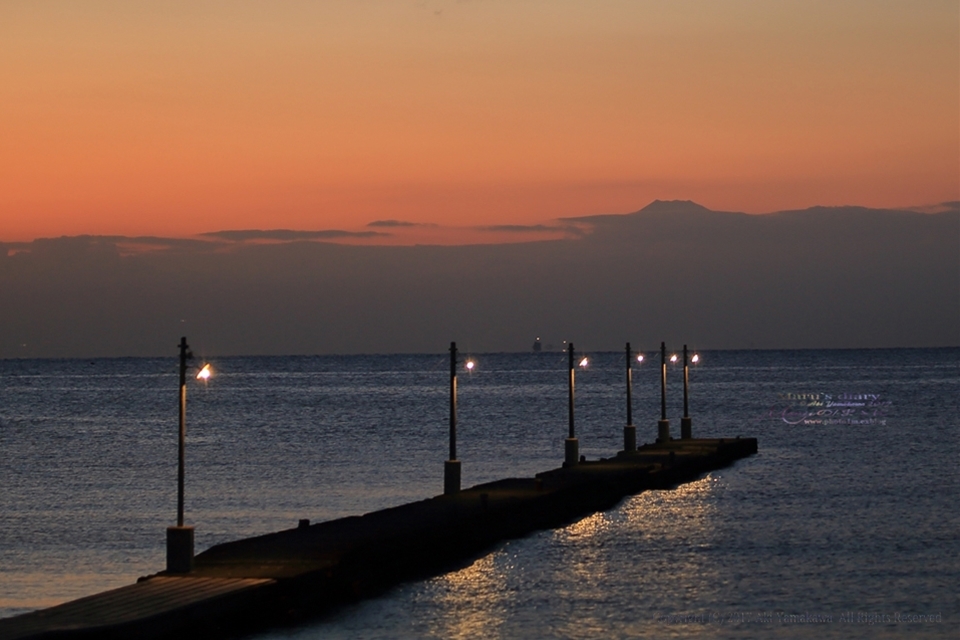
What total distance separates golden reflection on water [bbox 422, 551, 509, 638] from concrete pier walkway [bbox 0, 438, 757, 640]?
0.87 metres

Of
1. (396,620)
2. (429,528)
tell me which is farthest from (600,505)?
(396,620)

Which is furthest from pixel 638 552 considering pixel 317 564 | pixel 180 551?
pixel 180 551

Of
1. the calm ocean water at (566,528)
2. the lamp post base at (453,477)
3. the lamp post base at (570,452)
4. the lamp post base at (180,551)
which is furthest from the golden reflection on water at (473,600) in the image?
the lamp post base at (570,452)

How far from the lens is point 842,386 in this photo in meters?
195

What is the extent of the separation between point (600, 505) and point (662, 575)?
51.9 ft

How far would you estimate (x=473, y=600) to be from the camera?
31781 millimetres

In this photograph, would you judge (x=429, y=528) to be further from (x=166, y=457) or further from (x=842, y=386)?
(x=842, y=386)

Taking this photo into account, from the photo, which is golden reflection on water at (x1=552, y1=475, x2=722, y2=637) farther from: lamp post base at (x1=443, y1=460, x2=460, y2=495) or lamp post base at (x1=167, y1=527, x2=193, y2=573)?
lamp post base at (x1=167, y1=527, x2=193, y2=573)

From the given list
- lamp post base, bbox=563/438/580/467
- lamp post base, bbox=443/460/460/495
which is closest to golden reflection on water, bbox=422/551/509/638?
lamp post base, bbox=443/460/460/495

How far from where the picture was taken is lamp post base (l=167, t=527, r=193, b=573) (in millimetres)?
28984

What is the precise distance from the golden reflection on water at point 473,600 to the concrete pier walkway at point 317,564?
0.87m

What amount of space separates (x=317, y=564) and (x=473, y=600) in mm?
3561

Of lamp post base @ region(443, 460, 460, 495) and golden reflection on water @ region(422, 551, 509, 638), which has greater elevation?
lamp post base @ region(443, 460, 460, 495)

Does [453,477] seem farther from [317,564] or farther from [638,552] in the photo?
[317,564]
